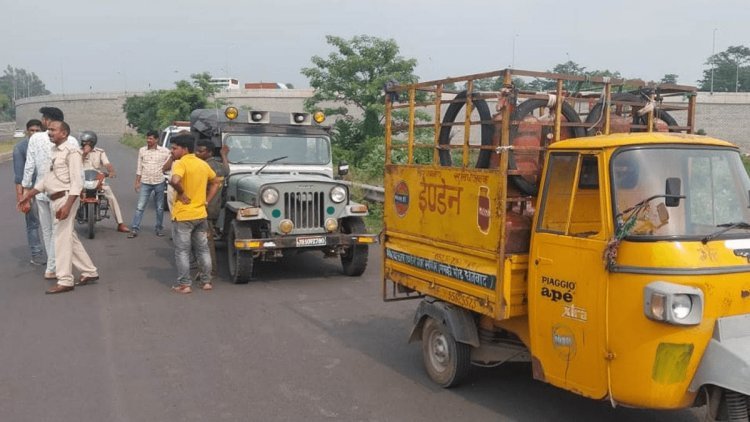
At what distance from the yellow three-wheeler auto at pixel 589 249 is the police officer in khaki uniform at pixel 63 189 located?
4.42 meters

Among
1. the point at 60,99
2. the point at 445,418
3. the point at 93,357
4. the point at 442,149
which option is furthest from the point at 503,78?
the point at 60,99

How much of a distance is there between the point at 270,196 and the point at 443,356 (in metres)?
4.16

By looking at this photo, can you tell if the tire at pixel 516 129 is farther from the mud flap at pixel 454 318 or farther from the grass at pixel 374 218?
the grass at pixel 374 218

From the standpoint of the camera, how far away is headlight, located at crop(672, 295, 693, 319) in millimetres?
3479

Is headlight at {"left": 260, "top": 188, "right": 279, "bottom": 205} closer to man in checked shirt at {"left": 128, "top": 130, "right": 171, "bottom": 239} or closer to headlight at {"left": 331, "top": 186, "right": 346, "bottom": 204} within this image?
headlight at {"left": 331, "top": 186, "right": 346, "bottom": 204}

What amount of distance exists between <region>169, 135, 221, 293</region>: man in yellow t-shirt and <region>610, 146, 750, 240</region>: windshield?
5.47 meters

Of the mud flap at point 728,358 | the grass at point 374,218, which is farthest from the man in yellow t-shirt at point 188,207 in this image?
the mud flap at point 728,358

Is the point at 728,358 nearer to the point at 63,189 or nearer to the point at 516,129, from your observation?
the point at 516,129

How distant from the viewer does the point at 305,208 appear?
8969 millimetres

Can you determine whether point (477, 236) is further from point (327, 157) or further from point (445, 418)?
point (327, 157)

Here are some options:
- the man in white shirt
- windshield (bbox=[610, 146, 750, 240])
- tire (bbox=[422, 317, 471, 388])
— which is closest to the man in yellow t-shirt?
the man in white shirt

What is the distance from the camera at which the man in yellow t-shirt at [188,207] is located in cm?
802

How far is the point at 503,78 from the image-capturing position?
14.7ft

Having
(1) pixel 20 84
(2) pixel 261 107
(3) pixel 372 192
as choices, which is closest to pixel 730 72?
(2) pixel 261 107
